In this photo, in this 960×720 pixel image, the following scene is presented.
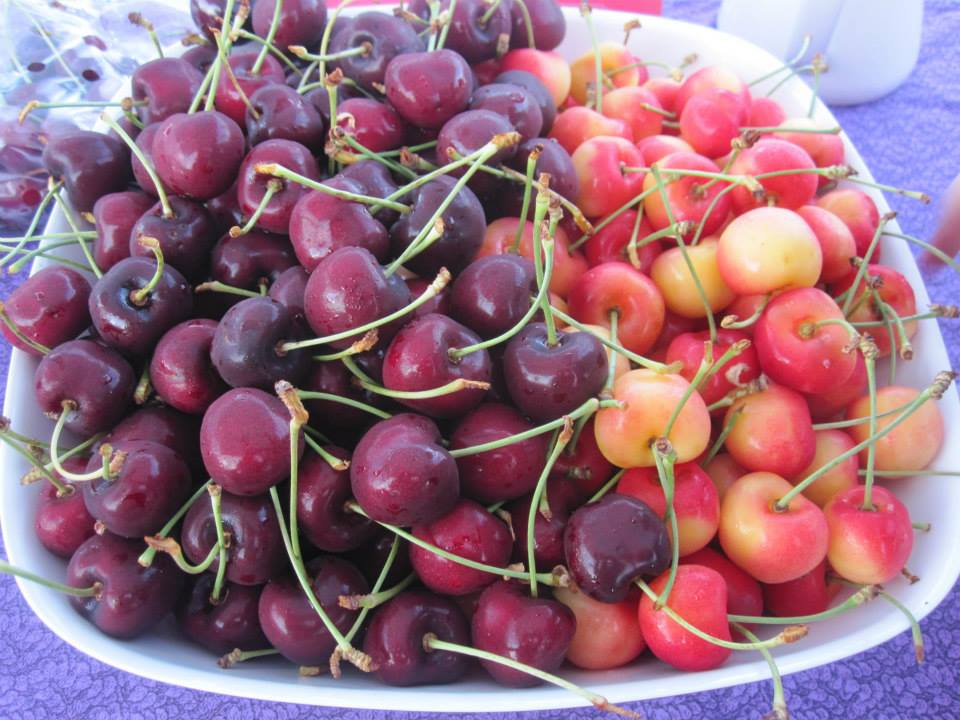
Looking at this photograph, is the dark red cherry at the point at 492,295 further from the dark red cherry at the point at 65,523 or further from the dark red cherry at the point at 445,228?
the dark red cherry at the point at 65,523

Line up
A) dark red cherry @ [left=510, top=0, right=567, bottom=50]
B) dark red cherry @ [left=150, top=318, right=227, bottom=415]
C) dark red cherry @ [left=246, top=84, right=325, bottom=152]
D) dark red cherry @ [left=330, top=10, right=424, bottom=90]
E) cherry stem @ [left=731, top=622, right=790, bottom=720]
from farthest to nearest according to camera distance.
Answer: dark red cherry @ [left=510, top=0, right=567, bottom=50] < dark red cherry @ [left=330, top=10, right=424, bottom=90] < dark red cherry @ [left=246, top=84, right=325, bottom=152] < dark red cherry @ [left=150, top=318, right=227, bottom=415] < cherry stem @ [left=731, top=622, right=790, bottom=720]

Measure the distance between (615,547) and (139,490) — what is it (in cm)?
37

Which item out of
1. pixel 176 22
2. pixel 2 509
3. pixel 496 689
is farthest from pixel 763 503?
pixel 176 22

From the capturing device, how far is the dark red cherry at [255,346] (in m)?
0.56

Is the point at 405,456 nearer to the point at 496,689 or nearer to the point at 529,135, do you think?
the point at 496,689

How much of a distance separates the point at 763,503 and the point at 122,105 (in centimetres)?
75

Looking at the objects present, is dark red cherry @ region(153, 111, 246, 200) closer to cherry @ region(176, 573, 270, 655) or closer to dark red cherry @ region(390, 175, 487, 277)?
dark red cherry @ region(390, 175, 487, 277)

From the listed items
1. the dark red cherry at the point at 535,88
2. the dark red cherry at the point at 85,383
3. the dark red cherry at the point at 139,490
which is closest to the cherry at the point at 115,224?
the dark red cherry at the point at 85,383

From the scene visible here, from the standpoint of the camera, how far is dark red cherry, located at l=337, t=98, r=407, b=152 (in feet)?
2.49

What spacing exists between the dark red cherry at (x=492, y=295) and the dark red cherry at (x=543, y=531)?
0.50ft

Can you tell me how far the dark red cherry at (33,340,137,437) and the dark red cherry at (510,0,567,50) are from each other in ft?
2.14

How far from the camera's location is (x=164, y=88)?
78 centimetres

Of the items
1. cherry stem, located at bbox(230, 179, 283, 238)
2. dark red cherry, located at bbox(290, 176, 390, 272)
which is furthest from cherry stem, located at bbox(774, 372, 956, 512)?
cherry stem, located at bbox(230, 179, 283, 238)

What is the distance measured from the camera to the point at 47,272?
2.28 ft
